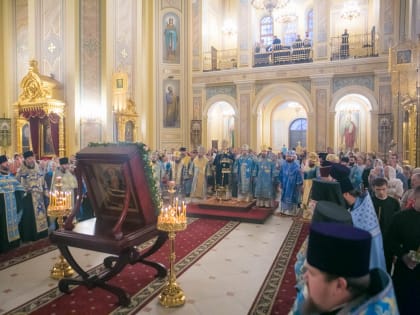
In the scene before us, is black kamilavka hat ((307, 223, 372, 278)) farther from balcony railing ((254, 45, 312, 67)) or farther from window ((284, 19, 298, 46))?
window ((284, 19, 298, 46))

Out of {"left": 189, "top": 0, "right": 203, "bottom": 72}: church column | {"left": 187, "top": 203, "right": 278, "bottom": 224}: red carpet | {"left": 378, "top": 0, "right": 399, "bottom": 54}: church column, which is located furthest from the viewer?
{"left": 189, "top": 0, "right": 203, "bottom": 72}: church column

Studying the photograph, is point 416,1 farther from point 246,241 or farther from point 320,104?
point 246,241

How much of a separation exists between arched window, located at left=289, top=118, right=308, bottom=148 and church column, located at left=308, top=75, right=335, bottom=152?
5388mm

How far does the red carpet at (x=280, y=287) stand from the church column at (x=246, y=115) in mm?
12293

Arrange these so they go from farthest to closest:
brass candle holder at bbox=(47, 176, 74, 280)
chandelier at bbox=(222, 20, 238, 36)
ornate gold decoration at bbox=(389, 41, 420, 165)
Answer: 1. chandelier at bbox=(222, 20, 238, 36)
2. ornate gold decoration at bbox=(389, 41, 420, 165)
3. brass candle holder at bbox=(47, 176, 74, 280)

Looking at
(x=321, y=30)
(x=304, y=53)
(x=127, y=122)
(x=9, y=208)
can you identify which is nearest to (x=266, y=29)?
(x=304, y=53)

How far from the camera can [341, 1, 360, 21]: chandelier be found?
20.3m

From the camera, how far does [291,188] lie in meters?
9.27

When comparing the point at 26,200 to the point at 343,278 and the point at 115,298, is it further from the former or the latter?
the point at 343,278

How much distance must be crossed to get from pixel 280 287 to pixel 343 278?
3550 mm

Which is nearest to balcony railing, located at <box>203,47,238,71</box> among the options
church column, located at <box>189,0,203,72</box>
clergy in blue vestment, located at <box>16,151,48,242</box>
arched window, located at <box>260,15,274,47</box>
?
church column, located at <box>189,0,203,72</box>

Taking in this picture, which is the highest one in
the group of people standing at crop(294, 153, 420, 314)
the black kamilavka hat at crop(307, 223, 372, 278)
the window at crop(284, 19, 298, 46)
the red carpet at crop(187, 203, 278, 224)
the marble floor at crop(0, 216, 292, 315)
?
the window at crop(284, 19, 298, 46)

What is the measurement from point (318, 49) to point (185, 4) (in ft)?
23.3

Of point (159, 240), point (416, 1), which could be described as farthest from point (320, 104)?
point (159, 240)
